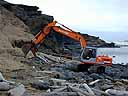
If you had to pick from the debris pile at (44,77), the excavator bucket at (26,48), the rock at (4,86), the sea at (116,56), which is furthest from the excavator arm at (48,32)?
the rock at (4,86)

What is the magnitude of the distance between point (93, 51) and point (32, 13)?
3756cm

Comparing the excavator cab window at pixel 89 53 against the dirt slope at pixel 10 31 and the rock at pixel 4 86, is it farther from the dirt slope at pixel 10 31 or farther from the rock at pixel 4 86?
the rock at pixel 4 86

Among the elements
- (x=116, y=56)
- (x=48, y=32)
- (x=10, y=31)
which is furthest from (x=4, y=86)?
(x=116, y=56)

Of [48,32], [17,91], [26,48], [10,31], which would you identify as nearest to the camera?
[17,91]

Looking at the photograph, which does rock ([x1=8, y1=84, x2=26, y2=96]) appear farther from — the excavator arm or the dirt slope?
the dirt slope

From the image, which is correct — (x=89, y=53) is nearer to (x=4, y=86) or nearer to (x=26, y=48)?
(x=26, y=48)

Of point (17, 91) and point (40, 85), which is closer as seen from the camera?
point (17, 91)

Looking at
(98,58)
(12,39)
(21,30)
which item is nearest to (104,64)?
(98,58)

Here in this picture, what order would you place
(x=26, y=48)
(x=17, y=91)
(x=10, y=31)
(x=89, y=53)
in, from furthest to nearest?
(x=10, y=31)
(x=26, y=48)
(x=89, y=53)
(x=17, y=91)

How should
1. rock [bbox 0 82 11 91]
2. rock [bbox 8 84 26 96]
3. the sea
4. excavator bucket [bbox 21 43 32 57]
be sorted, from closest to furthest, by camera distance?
1. rock [bbox 8 84 26 96]
2. rock [bbox 0 82 11 91]
3. excavator bucket [bbox 21 43 32 57]
4. the sea

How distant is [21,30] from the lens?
5284 centimetres

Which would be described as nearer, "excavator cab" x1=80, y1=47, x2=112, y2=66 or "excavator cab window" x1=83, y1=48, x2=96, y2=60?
"excavator cab" x1=80, y1=47, x2=112, y2=66

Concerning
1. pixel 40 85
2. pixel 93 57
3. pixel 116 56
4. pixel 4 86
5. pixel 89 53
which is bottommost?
pixel 116 56

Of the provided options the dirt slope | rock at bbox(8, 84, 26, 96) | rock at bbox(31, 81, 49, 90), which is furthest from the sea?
rock at bbox(8, 84, 26, 96)
